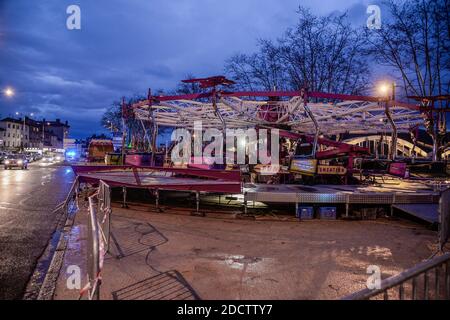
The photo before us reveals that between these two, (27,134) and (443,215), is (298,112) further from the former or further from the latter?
(27,134)

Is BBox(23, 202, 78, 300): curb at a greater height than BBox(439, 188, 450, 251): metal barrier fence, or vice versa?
BBox(439, 188, 450, 251): metal barrier fence

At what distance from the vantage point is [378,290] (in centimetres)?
285

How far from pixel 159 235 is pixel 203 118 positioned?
14.3 metres

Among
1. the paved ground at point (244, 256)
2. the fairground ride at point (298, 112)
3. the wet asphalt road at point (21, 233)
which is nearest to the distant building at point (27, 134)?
the fairground ride at point (298, 112)

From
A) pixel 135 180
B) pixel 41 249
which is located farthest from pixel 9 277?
pixel 135 180

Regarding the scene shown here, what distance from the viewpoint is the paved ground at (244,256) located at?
15.8 feet

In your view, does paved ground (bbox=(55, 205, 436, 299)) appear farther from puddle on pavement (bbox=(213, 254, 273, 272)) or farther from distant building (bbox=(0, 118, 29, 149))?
distant building (bbox=(0, 118, 29, 149))

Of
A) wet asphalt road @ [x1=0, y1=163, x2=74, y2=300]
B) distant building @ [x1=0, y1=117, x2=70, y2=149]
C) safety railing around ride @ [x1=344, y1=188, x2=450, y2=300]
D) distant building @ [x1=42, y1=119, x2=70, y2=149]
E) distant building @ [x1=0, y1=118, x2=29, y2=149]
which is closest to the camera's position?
safety railing around ride @ [x1=344, y1=188, x2=450, y2=300]

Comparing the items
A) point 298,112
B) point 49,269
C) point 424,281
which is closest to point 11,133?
point 298,112

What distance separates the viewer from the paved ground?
4805 mm

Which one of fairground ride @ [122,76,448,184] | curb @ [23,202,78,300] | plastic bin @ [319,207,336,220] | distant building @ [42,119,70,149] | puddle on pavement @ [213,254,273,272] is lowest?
curb @ [23,202,78,300]

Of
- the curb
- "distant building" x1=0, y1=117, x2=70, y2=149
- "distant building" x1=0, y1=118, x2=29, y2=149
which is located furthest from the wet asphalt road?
"distant building" x1=0, y1=118, x2=29, y2=149

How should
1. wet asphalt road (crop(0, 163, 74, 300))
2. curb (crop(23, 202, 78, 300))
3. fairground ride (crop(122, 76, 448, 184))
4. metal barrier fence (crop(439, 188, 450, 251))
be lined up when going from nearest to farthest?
curb (crop(23, 202, 78, 300))
wet asphalt road (crop(0, 163, 74, 300))
metal barrier fence (crop(439, 188, 450, 251))
fairground ride (crop(122, 76, 448, 184))

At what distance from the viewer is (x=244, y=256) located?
6.45 m
